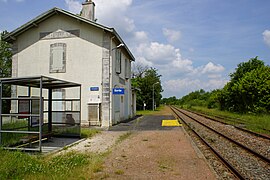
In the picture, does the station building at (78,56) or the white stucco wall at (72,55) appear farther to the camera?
the white stucco wall at (72,55)

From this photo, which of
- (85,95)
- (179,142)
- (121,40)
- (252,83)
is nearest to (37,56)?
(85,95)

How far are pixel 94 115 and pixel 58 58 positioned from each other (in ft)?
16.5

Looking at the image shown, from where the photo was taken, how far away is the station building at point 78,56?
1777 centimetres

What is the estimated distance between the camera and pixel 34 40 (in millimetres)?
19594

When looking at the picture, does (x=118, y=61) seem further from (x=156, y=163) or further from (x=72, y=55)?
(x=156, y=163)

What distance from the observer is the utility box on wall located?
17.6 metres

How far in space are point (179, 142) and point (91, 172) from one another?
5.87m

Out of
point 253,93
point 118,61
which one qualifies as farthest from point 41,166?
point 253,93

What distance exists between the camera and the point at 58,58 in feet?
62.2

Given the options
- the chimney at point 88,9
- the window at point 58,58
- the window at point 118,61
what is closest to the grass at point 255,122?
the window at point 118,61

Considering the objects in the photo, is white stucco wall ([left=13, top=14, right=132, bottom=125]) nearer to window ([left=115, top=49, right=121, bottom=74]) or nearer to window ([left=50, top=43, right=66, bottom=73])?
window ([left=50, top=43, right=66, bottom=73])

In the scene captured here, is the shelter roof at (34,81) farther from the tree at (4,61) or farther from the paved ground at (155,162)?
the tree at (4,61)

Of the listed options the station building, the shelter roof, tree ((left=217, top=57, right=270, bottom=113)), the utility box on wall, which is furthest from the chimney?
tree ((left=217, top=57, right=270, bottom=113))

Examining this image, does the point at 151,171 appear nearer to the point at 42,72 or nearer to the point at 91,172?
the point at 91,172
